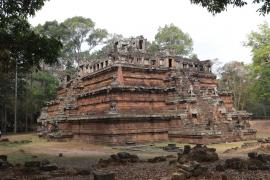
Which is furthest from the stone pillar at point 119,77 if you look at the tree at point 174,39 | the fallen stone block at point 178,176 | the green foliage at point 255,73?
the tree at point 174,39

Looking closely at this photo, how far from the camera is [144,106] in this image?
3088 centimetres

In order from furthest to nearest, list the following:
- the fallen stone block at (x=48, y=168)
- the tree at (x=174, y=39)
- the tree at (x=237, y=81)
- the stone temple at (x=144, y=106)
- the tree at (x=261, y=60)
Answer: the tree at (x=174, y=39)
the tree at (x=237, y=81)
the tree at (x=261, y=60)
the stone temple at (x=144, y=106)
the fallen stone block at (x=48, y=168)

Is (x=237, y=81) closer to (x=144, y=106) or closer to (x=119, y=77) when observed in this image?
(x=144, y=106)

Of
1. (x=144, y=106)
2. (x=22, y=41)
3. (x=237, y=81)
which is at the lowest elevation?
(x=144, y=106)

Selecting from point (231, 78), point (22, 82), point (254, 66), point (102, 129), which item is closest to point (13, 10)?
point (102, 129)

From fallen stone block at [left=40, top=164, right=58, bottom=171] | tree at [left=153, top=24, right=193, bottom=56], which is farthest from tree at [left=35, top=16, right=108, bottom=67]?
fallen stone block at [left=40, top=164, right=58, bottom=171]

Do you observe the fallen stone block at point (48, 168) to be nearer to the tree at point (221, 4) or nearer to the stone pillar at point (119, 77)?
the tree at point (221, 4)

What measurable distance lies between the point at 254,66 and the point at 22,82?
36.6 m

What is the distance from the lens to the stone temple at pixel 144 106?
2828 centimetres

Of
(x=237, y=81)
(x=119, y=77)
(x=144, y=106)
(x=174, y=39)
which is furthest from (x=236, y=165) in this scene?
(x=174, y=39)

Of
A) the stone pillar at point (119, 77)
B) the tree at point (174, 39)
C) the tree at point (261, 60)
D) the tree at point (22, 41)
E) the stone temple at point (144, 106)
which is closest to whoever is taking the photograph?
the tree at point (22, 41)

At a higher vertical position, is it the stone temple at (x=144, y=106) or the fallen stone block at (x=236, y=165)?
the stone temple at (x=144, y=106)

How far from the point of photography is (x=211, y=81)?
1522 inches

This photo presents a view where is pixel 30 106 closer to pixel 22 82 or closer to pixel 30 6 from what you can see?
pixel 22 82
